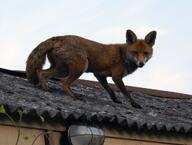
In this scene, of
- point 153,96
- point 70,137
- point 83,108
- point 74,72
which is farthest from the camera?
point 153,96

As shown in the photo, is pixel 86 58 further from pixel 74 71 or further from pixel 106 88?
pixel 106 88

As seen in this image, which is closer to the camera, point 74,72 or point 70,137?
point 70,137

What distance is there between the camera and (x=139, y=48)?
35.0 ft

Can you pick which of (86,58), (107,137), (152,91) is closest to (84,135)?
(107,137)

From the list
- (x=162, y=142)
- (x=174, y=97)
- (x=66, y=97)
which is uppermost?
(x=66, y=97)

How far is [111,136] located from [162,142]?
0.97m

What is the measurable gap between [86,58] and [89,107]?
152cm

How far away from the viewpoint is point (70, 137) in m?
7.98

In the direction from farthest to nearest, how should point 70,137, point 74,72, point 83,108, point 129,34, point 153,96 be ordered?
point 153,96 → point 129,34 → point 74,72 → point 83,108 → point 70,137

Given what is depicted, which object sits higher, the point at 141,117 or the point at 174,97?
the point at 141,117

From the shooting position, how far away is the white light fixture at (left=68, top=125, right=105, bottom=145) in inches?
314

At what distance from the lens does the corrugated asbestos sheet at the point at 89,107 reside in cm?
786

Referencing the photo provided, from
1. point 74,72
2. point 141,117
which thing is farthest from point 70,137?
point 74,72

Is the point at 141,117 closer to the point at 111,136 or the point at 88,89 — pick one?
the point at 111,136
